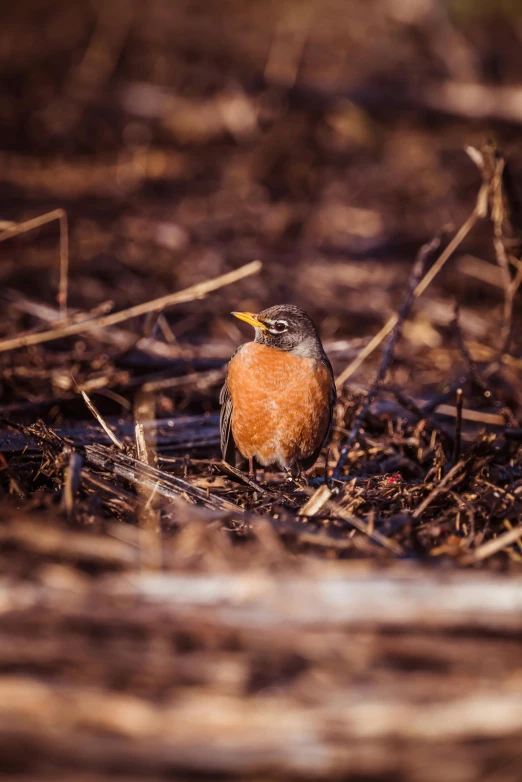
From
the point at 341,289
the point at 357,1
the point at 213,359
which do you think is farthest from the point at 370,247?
the point at 357,1

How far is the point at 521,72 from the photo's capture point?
1309cm

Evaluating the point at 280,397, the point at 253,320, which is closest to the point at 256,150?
the point at 253,320

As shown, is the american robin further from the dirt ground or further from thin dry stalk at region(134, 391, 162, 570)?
thin dry stalk at region(134, 391, 162, 570)

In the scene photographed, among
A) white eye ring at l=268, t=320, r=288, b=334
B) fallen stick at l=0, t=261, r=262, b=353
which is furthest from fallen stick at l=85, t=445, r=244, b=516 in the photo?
white eye ring at l=268, t=320, r=288, b=334

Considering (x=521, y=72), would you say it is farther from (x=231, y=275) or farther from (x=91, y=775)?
(x=91, y=775)

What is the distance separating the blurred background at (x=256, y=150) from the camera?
28.3 ft

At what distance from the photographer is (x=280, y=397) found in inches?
207

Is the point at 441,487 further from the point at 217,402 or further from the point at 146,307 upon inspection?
the point at 217,402

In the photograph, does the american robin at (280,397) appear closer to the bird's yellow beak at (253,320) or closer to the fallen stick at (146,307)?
the bird's yellow beak at (253,320)

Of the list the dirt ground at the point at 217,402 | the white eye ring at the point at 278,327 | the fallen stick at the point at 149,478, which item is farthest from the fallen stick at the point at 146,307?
the fallen stick at the point at 149,478

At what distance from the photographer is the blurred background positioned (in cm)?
862

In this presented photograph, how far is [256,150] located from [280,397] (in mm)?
7765

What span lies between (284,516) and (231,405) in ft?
5.08

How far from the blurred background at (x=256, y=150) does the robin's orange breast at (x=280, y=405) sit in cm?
113
